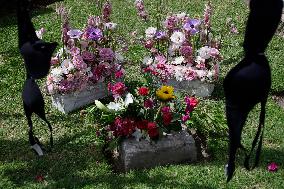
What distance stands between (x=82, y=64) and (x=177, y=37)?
53.1 inches

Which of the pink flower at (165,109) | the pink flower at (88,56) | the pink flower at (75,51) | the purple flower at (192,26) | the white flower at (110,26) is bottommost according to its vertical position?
the pink flower at (165,109)

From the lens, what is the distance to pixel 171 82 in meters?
7.05

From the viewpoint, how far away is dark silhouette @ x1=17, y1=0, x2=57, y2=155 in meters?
1.03

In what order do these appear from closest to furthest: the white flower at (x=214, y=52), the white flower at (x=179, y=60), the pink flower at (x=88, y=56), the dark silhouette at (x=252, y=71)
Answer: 1. the dark silhouette at (x=252, y=71)
2. the pink flower at (x=88, y=56)
3. the white flower at (x=214, y=52)
4. the white flower at (x=179, y=60)

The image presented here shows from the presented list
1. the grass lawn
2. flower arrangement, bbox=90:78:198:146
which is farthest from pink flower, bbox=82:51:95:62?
flower arrangement, bbox=90:78:198:146

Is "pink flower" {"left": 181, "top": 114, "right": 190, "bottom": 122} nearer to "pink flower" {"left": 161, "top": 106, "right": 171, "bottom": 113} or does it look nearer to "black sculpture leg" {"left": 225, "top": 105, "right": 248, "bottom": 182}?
"pink flower" {"left": 161, "top": 106, "right": 171, "bottom": 113}

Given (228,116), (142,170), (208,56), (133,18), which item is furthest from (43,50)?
(133,18)

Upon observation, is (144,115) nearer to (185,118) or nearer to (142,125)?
(142,125)

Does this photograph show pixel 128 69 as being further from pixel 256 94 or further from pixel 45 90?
pixel 256 94

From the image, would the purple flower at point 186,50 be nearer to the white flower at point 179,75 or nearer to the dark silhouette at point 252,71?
the white flower at point 179,75

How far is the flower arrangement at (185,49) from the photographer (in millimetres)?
6586

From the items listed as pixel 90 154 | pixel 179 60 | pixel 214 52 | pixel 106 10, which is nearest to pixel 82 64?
pixel 106 10

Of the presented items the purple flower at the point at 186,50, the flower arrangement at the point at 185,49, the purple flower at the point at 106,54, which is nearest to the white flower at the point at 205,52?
the flower arrangement at the point at 185,49

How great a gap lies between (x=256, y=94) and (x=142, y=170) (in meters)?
4.27
